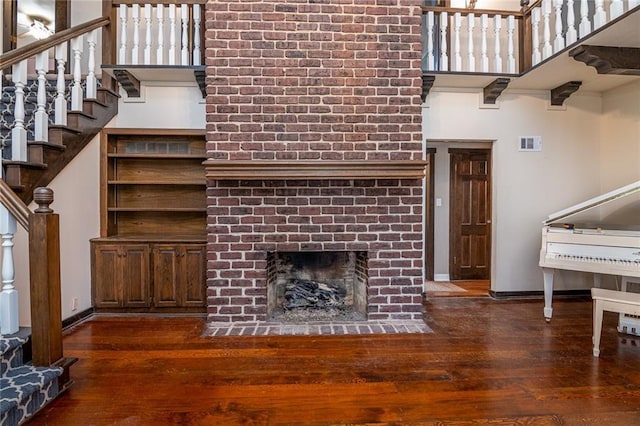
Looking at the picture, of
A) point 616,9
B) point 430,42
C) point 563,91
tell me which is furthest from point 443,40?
point 563,91

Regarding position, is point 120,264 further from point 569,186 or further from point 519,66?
point 569,186

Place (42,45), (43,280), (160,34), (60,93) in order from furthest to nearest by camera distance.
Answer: (160,34) → (60,93) → (42,45) → (43,280)

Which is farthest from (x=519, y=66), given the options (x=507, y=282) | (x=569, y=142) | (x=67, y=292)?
(x=67, y=292)

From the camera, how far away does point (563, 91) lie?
3928 millimetres

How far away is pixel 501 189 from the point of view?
4094 millimetres

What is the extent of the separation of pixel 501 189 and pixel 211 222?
3.28 m

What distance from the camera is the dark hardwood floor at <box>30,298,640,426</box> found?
1.85 m

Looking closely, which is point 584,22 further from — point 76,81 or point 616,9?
point 76,81

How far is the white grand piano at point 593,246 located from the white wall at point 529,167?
0.76 meters

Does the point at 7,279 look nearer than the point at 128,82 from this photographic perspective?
Yes

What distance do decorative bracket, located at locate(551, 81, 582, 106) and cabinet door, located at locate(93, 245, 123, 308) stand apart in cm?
504

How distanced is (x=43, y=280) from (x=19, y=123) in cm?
137

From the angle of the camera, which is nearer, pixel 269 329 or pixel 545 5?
pixel 269 329

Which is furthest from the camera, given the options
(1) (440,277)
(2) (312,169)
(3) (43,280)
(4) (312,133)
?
(1) (440,277)
